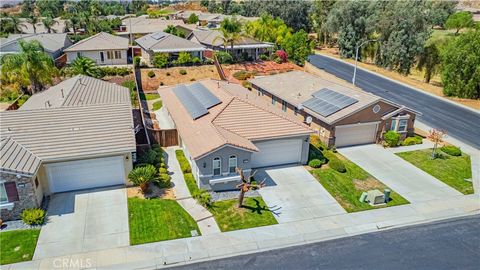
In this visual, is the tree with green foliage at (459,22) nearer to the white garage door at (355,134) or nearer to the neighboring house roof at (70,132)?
the white garage door at (355,134)

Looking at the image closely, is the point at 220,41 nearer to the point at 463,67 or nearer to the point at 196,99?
the point at 196,99

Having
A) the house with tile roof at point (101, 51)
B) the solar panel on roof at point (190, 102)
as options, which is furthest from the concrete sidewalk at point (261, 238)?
the house with tile roof at point (101, 51)

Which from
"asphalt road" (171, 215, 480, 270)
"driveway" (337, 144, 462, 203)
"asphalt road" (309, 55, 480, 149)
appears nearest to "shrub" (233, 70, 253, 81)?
"asphalt road" (309, 55, 480, 149)

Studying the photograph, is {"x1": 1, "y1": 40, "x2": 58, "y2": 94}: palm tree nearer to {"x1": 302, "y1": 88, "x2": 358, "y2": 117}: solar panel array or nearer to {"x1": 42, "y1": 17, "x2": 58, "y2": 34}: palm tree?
{"x1": 302, "y1": 88, "x2": 358, "y2": 117}: solar panel array

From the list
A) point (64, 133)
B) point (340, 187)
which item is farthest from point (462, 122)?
point (64, 133)

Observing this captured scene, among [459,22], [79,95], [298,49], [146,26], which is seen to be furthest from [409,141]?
[459,22]

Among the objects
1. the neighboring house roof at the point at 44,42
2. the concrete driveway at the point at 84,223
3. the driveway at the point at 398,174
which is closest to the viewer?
the concrete driveway at the point at 84,223
